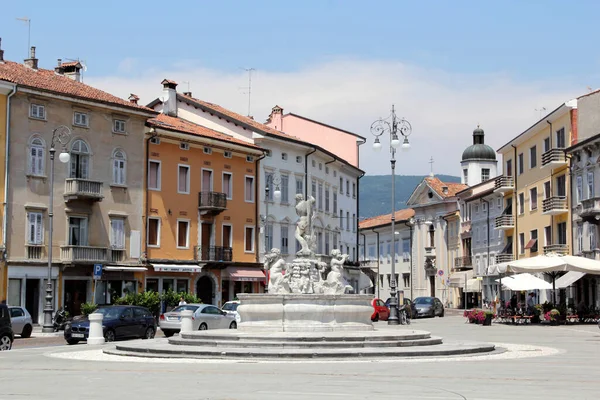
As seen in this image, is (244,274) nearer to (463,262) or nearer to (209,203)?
(209,203)

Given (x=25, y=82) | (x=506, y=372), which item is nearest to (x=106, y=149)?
(x=25, y=82)

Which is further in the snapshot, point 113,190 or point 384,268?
point 384,268

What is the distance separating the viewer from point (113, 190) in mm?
48656

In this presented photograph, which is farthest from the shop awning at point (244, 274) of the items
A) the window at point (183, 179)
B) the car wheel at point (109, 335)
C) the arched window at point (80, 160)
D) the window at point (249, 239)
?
the car wheel at point (109, 335)

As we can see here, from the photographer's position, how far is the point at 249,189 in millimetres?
57812

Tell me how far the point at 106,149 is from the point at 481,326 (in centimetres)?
1977

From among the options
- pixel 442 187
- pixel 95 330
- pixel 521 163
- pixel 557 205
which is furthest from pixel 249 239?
pixel 442 187

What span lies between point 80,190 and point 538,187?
29506 millimetres

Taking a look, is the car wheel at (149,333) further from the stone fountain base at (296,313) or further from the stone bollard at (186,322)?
the stone fountain base at (296,313)

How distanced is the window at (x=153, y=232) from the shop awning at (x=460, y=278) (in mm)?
36106

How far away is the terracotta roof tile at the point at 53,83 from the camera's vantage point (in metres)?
44.8

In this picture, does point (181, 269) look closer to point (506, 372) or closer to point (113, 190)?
point (113, 190)

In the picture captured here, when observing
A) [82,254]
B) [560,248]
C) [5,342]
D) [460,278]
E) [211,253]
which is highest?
[560,248]

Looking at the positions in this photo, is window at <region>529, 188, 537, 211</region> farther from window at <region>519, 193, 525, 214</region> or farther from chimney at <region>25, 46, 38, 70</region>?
chimney at <region>25, 46, 38, 70</region>
